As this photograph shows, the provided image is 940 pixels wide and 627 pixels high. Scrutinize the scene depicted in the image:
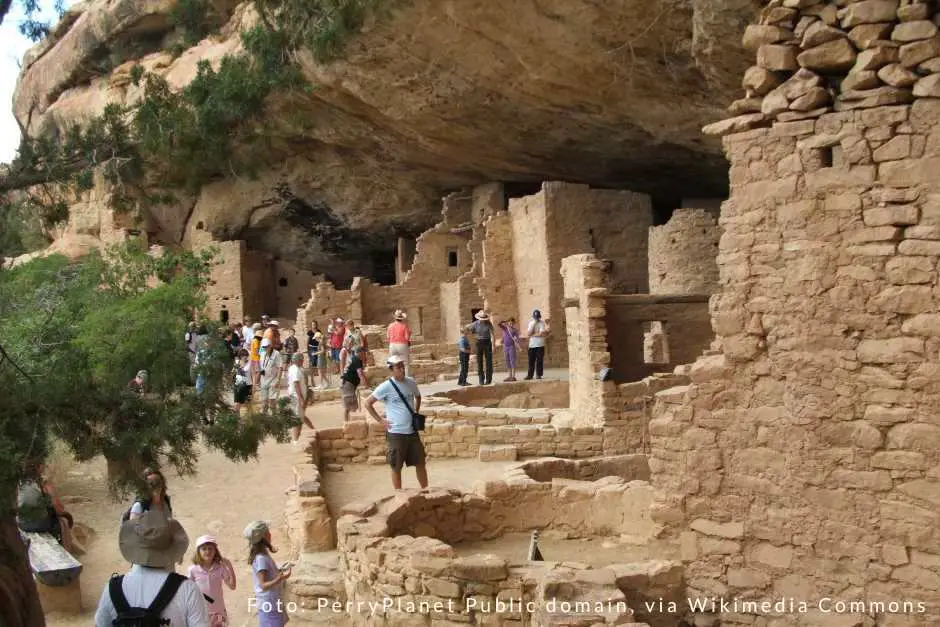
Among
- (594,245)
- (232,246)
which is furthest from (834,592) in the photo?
(232,246)

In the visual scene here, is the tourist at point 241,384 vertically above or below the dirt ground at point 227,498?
above

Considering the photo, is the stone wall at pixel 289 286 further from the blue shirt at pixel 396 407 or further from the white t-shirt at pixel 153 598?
the white t-shirt at pixel 153 598

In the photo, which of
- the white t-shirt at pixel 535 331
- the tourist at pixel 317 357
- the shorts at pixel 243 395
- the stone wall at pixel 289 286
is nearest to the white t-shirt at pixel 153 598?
the shorts at pixel 243 395

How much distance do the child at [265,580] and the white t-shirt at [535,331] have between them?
9.67 metres

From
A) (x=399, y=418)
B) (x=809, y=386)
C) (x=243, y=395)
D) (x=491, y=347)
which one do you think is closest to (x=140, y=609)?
(x=809, y=386)

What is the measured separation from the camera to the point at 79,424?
16.6 ft

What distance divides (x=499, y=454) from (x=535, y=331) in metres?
5.33

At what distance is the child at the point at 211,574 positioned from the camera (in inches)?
203

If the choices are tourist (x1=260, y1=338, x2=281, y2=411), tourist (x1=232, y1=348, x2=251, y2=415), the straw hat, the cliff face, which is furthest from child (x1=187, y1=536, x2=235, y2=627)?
tourist (x1=260, y1=338, x2=281, y2=411)

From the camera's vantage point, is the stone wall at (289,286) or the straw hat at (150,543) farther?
the stone wall at (289,286)

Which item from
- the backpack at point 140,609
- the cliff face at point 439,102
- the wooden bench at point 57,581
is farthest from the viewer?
the cliff face at point 439,102

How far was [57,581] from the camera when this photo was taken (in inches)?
277

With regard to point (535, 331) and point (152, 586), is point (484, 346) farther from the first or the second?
point (152, 586)

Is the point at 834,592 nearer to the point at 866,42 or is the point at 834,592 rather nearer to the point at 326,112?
the point at 866,42
